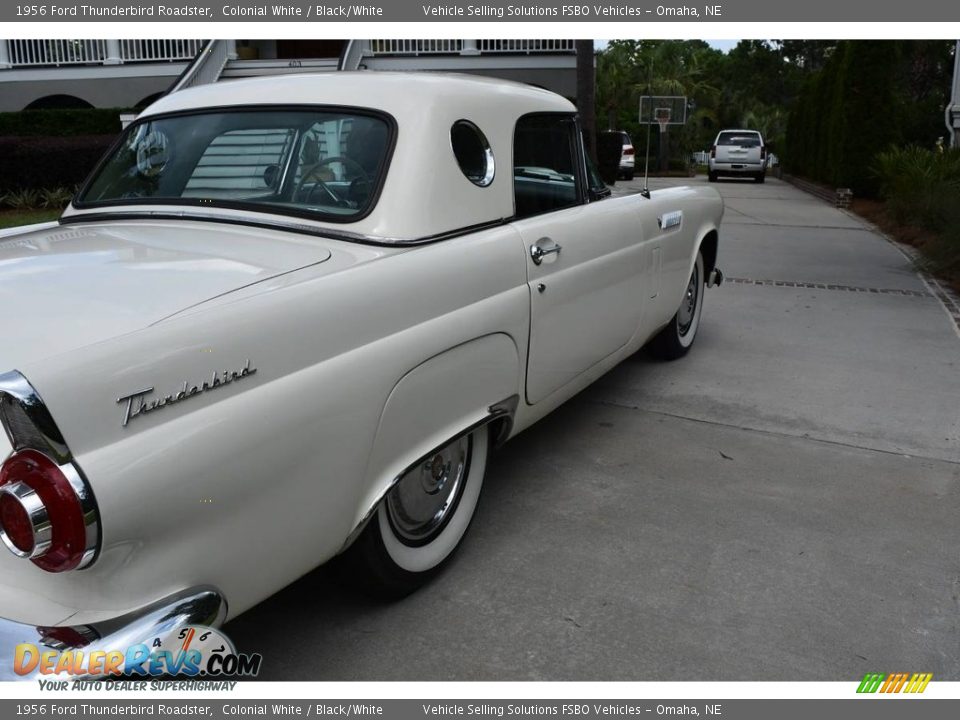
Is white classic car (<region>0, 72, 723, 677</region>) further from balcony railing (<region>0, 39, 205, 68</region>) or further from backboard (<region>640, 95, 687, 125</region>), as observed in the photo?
balcony railing (<region>0, 39, 205, 68</region>)

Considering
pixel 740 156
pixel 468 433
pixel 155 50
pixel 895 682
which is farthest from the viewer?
pixel 740 156

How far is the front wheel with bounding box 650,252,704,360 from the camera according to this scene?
18.9ft

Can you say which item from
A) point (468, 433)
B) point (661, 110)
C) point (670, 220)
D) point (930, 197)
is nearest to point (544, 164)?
point (670, 220)

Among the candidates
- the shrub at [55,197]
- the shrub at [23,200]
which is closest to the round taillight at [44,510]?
the shrub at [55,197]

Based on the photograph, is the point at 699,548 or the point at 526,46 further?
the point at 526,46

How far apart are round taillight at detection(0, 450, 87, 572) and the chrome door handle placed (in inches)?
78.8

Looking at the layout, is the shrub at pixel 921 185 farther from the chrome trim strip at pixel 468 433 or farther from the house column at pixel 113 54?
the house column at pixel 113 54

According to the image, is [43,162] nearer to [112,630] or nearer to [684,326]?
[684,326]

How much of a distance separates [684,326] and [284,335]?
426 cm

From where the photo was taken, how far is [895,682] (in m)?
2.60

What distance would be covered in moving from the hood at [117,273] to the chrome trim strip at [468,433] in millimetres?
665

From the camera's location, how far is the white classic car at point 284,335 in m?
1.83

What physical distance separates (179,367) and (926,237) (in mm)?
11608

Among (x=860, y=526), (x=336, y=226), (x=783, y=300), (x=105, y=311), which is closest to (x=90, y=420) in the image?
(x=105, y=311)
